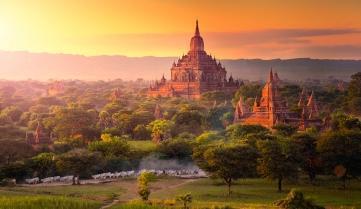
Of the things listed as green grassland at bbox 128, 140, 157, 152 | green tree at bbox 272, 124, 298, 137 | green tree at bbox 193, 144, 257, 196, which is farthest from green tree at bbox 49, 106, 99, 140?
green tree at bbox 193, 144, 257, 196

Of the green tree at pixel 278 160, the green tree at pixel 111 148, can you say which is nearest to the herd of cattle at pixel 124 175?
the green tree at pixel 111 148

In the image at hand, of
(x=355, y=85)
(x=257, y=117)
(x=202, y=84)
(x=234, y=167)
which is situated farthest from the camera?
(x=202, y=84)

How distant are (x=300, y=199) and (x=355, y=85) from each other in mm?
75030

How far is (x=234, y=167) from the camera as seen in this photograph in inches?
1722

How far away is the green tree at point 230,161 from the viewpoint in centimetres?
4369

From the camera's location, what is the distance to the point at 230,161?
43656 millimetres

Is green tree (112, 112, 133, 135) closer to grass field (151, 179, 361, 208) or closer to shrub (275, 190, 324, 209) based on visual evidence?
grass field (151, 179, 361, 208)

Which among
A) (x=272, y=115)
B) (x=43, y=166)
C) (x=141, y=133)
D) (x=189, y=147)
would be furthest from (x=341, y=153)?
(x=141, y=133)

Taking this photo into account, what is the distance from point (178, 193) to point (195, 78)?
84.4 meters

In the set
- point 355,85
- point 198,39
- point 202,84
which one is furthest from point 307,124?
point 198,39

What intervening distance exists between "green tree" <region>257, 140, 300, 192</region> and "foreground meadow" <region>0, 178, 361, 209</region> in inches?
45.5

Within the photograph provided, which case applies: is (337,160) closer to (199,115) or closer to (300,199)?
(300,199)

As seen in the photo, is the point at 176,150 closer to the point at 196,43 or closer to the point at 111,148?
the point at 111,148

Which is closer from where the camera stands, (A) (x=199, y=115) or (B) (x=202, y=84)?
(A) (x=199, y=115)
